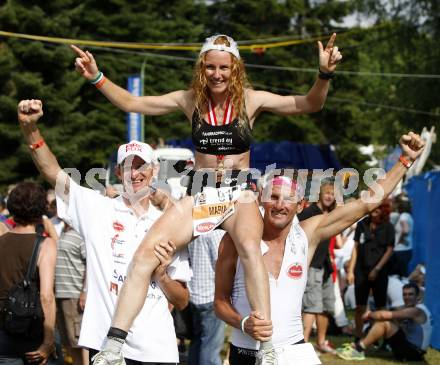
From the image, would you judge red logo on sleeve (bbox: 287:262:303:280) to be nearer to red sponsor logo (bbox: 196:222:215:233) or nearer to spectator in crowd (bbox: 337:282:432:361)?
red sponsor logo (bbox: 196:222:215:233)

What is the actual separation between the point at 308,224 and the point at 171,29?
42706 millimetres

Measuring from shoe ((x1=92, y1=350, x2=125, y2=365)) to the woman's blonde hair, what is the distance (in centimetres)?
172

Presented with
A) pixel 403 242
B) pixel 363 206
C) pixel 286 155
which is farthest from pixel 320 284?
pixel 286 155

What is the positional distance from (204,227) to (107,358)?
41.4 inches

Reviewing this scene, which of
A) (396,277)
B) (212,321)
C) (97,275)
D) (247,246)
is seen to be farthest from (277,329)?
(396,277)

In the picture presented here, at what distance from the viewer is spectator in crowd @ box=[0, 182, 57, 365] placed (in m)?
5.82

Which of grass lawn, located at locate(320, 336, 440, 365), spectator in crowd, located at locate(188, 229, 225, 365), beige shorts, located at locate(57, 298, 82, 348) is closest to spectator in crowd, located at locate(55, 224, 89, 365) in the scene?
beige shorts, located at locate(57, 298, 82, 348)

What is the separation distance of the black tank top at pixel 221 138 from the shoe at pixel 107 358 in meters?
1.53

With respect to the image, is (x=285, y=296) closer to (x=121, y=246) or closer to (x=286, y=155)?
(x=121, y=246)

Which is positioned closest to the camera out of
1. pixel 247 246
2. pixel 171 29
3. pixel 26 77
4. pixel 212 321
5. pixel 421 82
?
pixel 247 246

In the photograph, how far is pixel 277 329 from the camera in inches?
208

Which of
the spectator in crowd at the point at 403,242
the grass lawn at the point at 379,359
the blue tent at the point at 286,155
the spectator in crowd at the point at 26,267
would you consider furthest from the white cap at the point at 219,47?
the blue tent at the point at 286,155

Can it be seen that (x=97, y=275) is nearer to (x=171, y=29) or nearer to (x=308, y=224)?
(x=308, y=224)

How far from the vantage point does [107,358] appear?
481 centimetres
